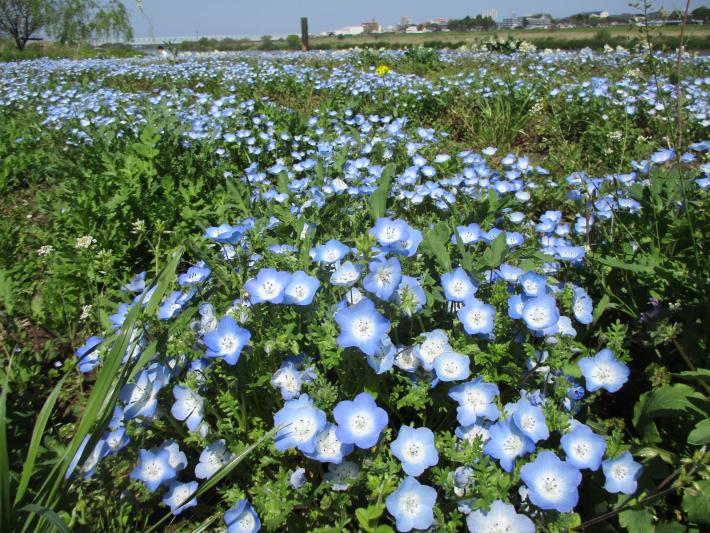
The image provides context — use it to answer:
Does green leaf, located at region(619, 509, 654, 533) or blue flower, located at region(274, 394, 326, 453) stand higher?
blue flower, located at region(274, 394, 326, 453)

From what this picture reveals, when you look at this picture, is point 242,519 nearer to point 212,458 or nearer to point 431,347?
point 212,458

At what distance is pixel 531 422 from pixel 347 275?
651 millimetres

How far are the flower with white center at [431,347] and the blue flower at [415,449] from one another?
21 centimetres

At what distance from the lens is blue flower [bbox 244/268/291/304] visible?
1467mm

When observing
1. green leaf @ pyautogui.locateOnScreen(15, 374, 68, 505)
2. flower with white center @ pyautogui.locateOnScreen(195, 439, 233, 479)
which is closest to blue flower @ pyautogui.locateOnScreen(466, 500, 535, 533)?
flower with white center @ pyautogui.locateOnScreen(195, 439, 233, 479)

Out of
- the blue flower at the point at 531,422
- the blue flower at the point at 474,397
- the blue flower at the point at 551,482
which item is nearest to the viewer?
the blue flower at the point at 551,482

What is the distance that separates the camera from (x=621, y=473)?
49.3 inches

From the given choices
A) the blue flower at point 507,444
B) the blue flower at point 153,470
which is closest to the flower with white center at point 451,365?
the blue flower at point 507,444

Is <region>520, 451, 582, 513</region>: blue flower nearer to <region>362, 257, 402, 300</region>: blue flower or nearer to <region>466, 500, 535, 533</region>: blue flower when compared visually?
<region>466, 500, 535, 533</region>: blue flower

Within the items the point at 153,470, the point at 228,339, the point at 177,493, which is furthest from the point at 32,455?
the point at 228,339

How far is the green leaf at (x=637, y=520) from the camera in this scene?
3.94 feet

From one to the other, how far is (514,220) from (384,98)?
3.55 m

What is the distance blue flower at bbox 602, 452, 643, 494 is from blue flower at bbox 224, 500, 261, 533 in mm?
936

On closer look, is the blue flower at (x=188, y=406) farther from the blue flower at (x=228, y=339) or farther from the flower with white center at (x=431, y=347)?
the flower with white center at (x=431, y=347)
